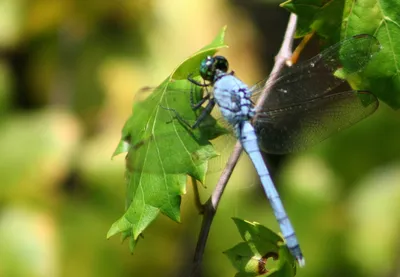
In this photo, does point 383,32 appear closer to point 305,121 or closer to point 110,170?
point 305,121

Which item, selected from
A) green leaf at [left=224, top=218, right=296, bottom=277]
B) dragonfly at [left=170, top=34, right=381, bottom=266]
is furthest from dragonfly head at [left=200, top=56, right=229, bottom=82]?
green leaf at [left=224, top=218, right=296, bottom=277]

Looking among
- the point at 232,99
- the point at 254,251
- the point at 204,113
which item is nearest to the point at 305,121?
the point at 232,99

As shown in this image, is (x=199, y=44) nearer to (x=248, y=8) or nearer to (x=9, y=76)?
(x=248, y=8)

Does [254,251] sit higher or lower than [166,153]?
lower

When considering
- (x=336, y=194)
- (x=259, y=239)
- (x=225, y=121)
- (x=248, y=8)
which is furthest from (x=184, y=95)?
(x=248, y=8)

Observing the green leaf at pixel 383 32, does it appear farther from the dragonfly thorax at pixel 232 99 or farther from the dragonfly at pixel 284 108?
the dragonfly thorax at pixel 232 99

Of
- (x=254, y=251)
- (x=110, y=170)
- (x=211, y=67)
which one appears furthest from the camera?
(x=110, y=170)

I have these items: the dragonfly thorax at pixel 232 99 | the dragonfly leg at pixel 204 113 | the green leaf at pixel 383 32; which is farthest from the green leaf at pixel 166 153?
the green leaf at pixel 383 32
